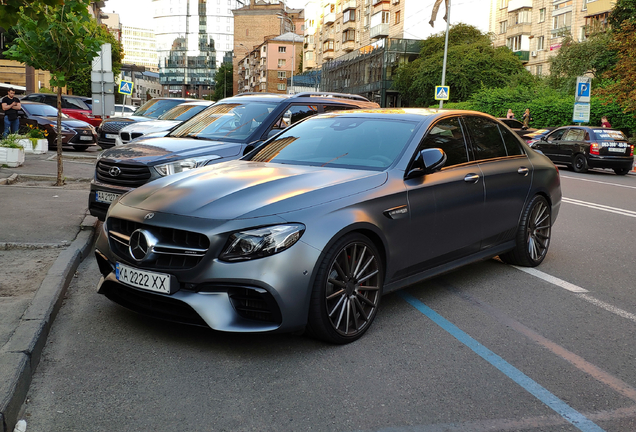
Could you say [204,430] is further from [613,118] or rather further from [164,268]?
[613,118]

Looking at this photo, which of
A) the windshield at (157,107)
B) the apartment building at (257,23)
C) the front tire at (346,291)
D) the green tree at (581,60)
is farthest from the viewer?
the apartment building at (257,23)

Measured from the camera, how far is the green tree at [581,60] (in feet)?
150

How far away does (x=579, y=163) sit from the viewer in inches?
856

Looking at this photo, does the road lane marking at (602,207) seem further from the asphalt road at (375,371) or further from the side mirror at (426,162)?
the side mirror at (426,162)

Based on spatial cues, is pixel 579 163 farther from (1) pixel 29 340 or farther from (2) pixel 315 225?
(1) pixel 29 340

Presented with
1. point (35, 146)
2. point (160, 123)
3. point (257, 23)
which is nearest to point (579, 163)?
point (160, 123)

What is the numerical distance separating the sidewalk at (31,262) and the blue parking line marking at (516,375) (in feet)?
8.51

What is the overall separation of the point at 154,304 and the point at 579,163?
20.2 meters

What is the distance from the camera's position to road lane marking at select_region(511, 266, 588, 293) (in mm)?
5805

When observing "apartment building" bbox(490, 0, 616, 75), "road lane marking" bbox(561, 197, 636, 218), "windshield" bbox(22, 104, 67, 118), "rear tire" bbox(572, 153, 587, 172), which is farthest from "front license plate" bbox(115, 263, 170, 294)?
"apartment building" bbox(490, 0, 616, 75)

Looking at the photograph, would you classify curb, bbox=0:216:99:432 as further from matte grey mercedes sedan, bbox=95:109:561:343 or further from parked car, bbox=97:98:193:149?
parked car, bbox=97:98:193:149


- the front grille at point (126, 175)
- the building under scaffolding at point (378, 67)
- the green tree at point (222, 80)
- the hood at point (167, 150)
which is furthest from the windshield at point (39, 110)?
the green tree at point (222, 80)

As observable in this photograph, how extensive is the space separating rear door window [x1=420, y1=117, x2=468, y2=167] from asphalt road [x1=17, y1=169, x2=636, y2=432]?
113 centimetres

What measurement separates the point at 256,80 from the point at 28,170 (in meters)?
119
